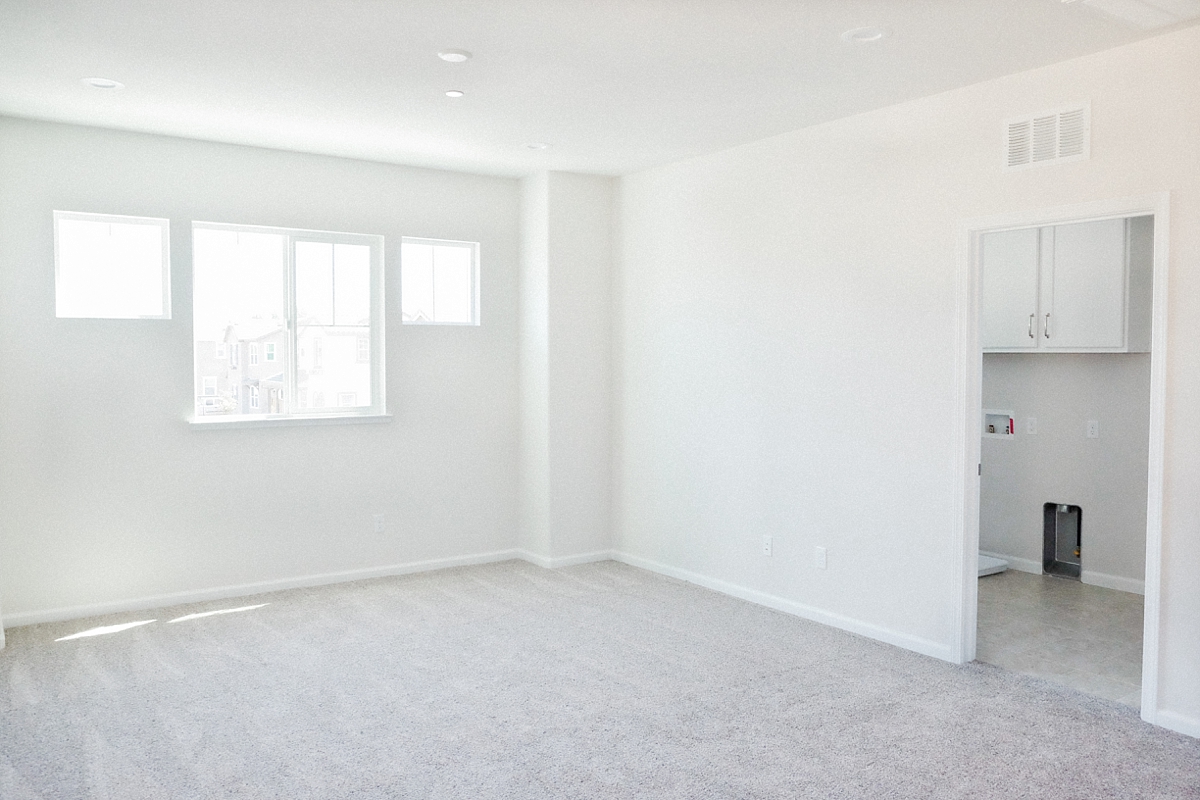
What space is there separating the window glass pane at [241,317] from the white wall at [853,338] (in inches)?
87.3

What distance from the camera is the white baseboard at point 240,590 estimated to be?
4.57m

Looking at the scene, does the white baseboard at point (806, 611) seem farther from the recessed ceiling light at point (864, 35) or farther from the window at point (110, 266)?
the window at point (110, 266)

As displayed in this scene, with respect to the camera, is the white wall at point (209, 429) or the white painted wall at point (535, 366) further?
the white painted wall at point (535, 366)

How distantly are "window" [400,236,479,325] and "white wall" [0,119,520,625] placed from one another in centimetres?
8

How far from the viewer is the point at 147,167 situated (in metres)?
4.77

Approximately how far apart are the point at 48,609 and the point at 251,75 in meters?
2.97

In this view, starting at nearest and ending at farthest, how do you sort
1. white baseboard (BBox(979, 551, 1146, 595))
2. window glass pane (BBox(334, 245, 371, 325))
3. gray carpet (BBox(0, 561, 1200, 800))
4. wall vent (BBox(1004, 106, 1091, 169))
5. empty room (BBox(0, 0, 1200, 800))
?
gray carpet (BBox(0, 561, 1200, 800)) < empty room (BBox(0, 0, 1200, 800)) < wall vent (BBox(1004, 106, 1091, 169)) < white baseboard (BBox(979, 551, 1146, 595)) < window glass pane (BBox(334, 245, 371, 325))

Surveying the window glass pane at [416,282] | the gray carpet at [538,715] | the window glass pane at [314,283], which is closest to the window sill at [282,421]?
the window glass pane at [314,283]

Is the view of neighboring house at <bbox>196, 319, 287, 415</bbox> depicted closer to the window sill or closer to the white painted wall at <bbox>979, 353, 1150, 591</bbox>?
the window sill

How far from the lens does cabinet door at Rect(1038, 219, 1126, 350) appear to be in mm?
5102

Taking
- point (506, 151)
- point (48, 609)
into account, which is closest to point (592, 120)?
point (506, 151)

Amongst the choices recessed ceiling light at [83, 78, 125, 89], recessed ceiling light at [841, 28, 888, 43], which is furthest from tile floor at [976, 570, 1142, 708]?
recessed ceiling light at [83, 78, 125, 89]

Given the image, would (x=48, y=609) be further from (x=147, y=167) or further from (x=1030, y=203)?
(x=1030, y=203)

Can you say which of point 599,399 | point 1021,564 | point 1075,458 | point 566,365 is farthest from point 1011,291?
point 566,365
